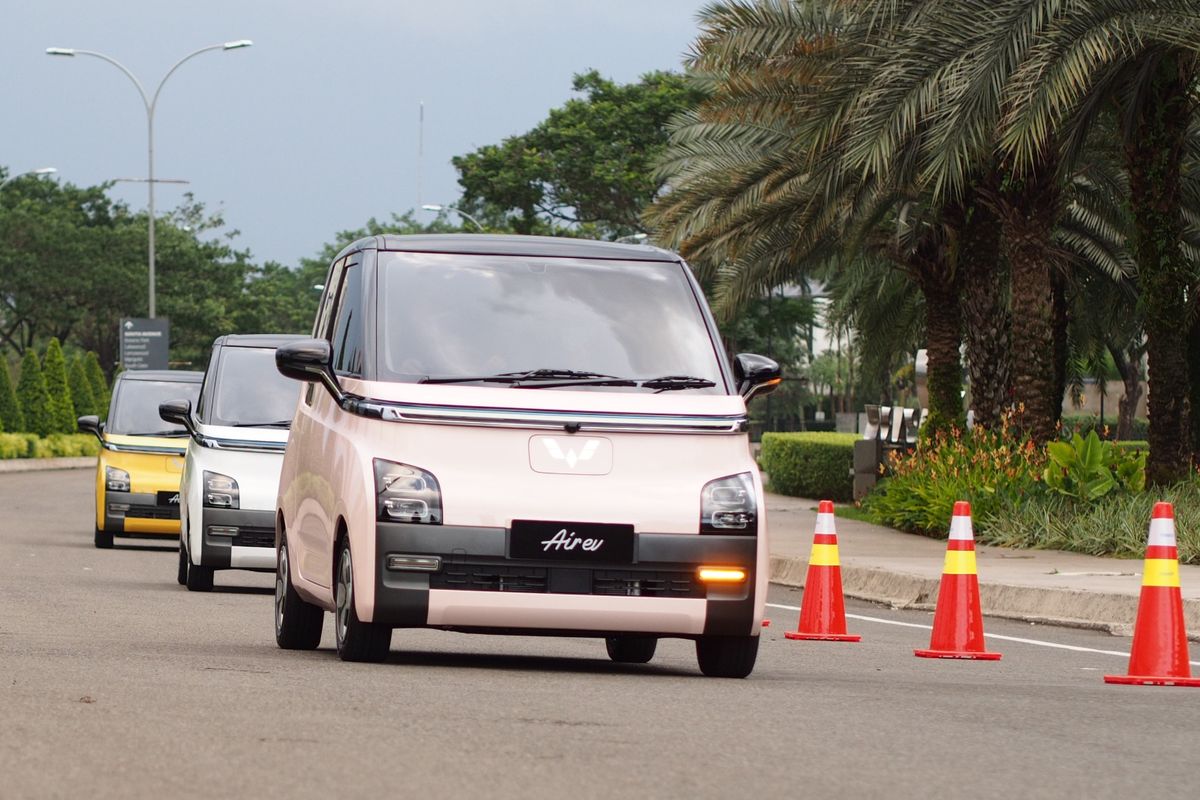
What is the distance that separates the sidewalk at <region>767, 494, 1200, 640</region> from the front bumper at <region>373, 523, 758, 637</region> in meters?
6.23

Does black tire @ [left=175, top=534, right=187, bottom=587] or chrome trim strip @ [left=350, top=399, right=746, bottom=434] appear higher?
chrome trim strip @ [left=350, top=399, right=746, bottom=434]

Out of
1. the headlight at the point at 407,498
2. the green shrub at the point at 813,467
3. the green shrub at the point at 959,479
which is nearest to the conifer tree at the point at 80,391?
the green shrub at the point at 813,467

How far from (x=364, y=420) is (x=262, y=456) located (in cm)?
744

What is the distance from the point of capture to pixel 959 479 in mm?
24969

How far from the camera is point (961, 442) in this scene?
87.3ft

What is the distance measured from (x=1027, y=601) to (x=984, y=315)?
12.4 m

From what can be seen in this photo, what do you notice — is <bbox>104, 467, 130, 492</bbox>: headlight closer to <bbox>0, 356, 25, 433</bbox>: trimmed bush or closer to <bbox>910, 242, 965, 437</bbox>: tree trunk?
<bbox>910, 242, 965, 437</bbox>: tree trunk

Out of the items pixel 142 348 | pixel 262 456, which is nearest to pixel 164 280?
pixel 142 348

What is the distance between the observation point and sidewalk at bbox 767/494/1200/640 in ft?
51.8

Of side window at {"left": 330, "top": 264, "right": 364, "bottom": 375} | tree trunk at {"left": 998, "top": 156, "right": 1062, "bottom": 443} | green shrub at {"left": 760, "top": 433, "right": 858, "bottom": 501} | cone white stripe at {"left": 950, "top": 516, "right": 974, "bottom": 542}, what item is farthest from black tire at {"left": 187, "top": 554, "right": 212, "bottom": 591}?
green shrub at {"left": 760, "top": 433, "right": 858, "bottom": 501}

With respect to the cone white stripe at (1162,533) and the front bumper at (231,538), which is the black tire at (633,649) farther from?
the front bumper at (231,538)

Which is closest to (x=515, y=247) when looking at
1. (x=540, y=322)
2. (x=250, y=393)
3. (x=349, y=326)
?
(x=540, y=322)

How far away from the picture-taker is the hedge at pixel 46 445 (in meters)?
52.7

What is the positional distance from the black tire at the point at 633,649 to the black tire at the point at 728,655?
1031 mm
